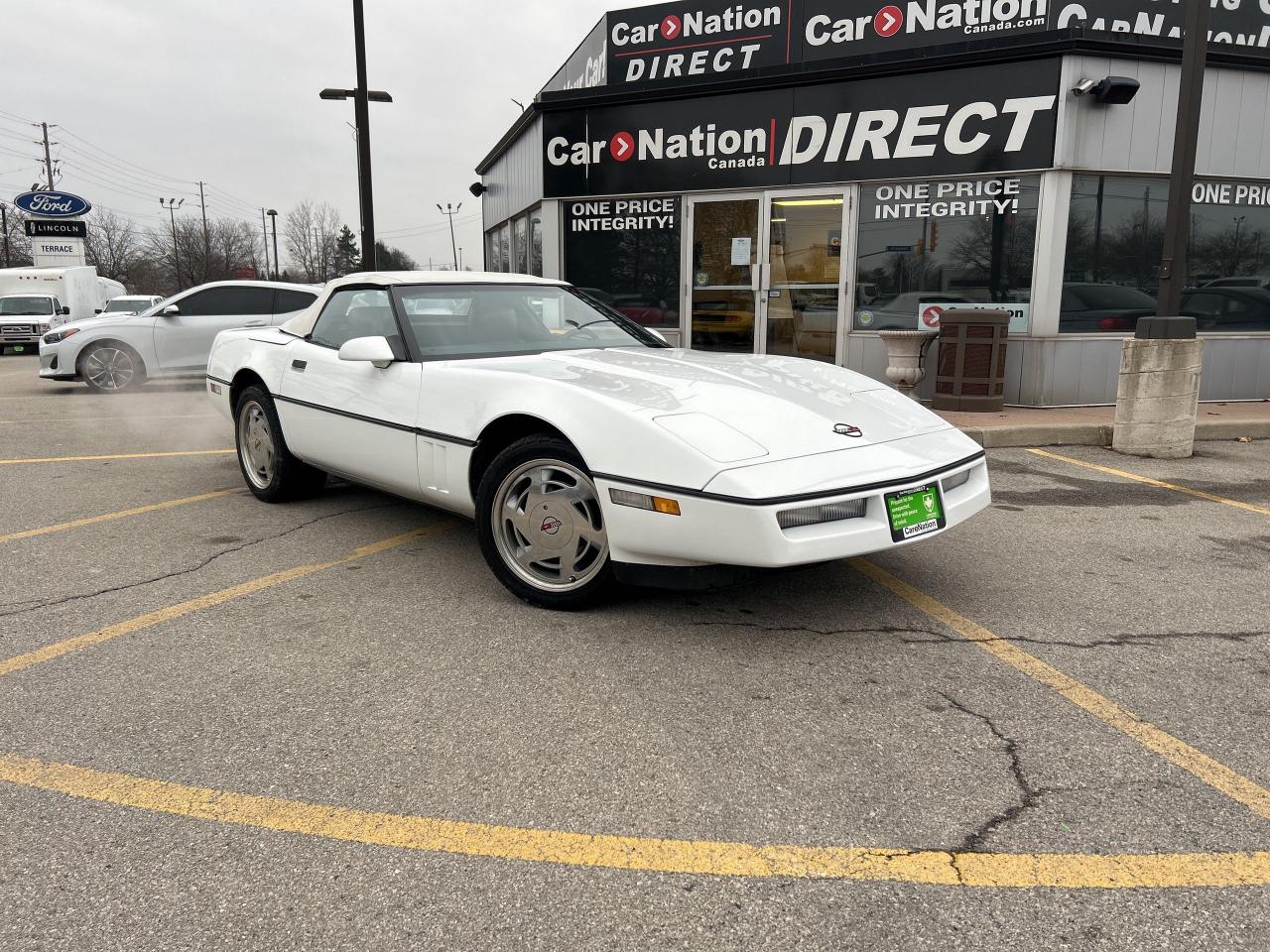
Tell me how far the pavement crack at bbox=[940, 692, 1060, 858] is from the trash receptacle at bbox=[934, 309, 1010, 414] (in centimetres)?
696

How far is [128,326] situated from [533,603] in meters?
11.5

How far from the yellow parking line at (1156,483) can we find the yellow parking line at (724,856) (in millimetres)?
4293

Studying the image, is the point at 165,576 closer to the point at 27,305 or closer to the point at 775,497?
the point at 775,497

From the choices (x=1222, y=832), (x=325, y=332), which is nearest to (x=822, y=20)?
(x=325, y=332)

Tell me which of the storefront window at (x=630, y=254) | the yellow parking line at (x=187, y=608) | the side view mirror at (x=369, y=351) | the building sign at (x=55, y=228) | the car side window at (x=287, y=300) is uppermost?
the building sign at (x=55, y=228)

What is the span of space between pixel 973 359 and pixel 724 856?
26.3 ft

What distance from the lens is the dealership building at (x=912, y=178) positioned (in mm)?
9523

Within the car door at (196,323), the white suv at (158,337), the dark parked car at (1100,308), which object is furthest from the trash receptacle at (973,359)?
the car door at (196,323)

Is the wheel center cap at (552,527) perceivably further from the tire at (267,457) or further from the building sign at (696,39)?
the building sign at (696,39)

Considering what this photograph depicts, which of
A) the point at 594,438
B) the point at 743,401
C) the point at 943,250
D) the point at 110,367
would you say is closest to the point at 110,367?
the point at 110,367

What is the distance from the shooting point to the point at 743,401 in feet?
11.7

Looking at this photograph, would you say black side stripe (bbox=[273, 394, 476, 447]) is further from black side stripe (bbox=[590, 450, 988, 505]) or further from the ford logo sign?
the ford logo sign

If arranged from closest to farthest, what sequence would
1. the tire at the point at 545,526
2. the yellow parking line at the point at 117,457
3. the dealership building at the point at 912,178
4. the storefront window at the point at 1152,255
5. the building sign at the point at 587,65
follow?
the tire at the point at 545,526 < the yellow parking line at the point at 117,457 < the dealership building at the point at 912,178 < the storefront window at the point at 1152,255 < the building sign at the point at 587,65

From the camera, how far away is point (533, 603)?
381 centimetres
